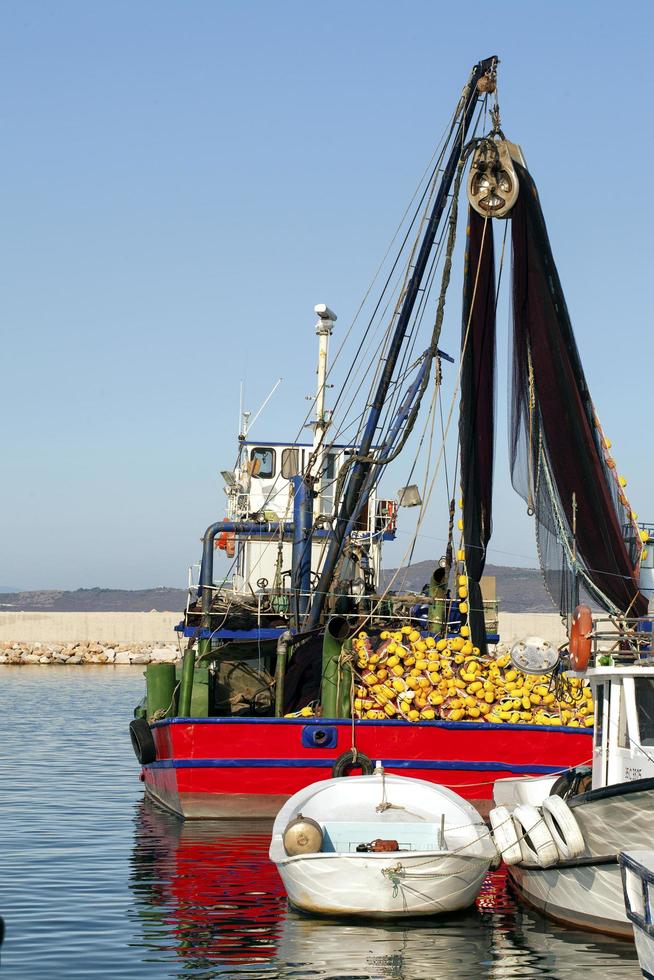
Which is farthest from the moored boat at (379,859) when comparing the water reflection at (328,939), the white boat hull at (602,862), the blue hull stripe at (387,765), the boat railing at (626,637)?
the blue hull stripe at (387,765)

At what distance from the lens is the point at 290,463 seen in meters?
28.5

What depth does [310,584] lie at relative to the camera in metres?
24.2

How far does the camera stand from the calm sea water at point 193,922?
11.6 meters

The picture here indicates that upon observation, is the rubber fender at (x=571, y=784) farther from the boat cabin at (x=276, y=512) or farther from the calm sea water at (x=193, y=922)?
the boat cabin at (x=276, y=512)

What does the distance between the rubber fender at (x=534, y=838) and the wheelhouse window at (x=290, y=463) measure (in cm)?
1560

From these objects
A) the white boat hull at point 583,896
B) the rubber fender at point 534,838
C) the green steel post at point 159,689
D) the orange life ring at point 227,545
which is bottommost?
the white boat hull at point 583,896

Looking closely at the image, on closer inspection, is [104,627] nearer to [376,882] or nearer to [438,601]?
[438,601]

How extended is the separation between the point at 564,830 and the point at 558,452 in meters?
7.18

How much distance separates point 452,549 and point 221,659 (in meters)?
4.48

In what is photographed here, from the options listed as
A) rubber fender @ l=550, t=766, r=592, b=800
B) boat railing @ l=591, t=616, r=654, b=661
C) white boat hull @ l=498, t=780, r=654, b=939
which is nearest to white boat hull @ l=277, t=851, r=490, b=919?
white boat hull @ l=498, t=780, r=654, b=939

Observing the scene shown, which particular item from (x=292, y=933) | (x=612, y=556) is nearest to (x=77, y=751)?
(x=612, y=556)

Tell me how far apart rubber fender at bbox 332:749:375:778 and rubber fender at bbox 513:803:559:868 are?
476 centimetres

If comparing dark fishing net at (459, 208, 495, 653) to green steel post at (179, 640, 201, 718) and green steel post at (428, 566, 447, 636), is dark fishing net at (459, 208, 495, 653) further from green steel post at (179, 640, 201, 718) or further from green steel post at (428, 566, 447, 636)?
green steel post at (179, 640, 201, 718)

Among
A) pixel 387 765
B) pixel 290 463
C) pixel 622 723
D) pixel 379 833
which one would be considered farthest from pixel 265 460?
pixel 622 723
